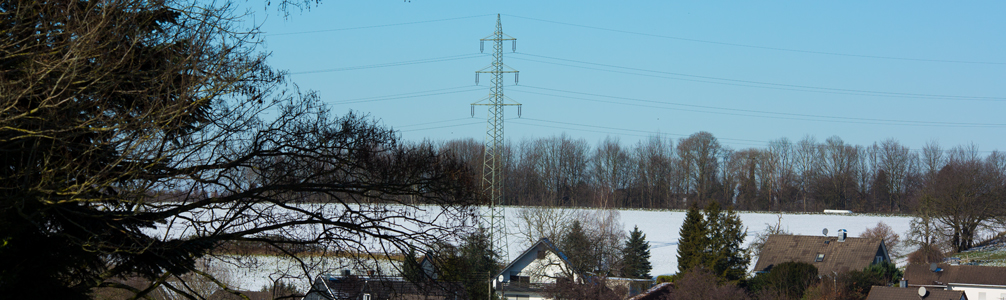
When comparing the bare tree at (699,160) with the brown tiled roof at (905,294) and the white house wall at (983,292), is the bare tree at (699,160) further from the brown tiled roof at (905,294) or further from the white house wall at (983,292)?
the brown tiled roof at (905,294)

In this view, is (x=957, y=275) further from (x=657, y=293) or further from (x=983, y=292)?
(x=657, y=293)

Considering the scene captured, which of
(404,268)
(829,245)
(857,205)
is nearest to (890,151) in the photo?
(857,205)

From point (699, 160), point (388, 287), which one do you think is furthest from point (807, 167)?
point (388, 287)

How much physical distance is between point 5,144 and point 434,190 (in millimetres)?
4287

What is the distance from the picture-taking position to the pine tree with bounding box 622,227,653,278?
41.5 metres

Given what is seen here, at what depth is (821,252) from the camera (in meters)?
A: 44.1

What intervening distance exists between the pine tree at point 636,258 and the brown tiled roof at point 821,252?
6116mm

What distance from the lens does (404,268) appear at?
9.44 m

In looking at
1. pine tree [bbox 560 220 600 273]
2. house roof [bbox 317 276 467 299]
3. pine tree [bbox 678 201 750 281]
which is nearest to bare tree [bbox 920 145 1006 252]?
pine tree [bbox 678 201 750 281]

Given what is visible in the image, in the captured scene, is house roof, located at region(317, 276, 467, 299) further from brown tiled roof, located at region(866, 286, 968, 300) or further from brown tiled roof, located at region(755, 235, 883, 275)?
brown tiled roof, located at region(755, 235, 883, 275)

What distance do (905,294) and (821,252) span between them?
12.6m

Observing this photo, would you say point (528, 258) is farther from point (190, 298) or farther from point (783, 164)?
point (783, 164)

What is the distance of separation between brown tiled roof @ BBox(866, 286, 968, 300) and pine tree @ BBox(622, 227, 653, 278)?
1208 cm

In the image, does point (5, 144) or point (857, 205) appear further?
point (857, 205)
